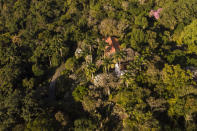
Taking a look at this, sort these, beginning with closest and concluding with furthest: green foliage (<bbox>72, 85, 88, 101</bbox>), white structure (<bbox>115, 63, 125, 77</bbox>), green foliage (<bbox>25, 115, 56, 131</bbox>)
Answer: green foliage (<bbox>25, 115, 56, 131</bbox>), green foliage (<bbox>72, 85, 88, 101</bbox>), white structure (<bbox>115, 63, 125, 77</bbox>)

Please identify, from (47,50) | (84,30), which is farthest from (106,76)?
(84,30)

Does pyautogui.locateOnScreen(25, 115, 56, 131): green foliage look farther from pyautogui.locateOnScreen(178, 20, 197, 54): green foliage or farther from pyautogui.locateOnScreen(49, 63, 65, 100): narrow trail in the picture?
pyautogui.locateOnScreen(178, 20, 197, 54): green foliage

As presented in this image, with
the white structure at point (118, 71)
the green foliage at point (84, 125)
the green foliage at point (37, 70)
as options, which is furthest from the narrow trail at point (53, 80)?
the white structure at point (118, 71)

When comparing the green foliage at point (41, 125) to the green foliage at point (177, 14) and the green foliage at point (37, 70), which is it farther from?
the green foliage at point (177, 14)

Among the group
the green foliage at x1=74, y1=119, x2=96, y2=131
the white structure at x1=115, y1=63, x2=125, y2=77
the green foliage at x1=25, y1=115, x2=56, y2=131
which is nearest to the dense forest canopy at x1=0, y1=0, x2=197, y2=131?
the green foliage at x1=25, y1=115, x2=56, y2=131

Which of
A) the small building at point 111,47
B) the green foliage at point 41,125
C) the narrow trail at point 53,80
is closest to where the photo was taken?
the green foliage at point 41,125

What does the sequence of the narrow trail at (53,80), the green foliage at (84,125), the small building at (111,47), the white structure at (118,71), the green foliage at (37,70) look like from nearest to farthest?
the green foliage at (84,125) → the white structure at (118,71) → the narrow trail at (53,80) → the small building at (111,47) → the green foliage at (37,70)

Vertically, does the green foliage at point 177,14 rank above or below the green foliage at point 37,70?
above

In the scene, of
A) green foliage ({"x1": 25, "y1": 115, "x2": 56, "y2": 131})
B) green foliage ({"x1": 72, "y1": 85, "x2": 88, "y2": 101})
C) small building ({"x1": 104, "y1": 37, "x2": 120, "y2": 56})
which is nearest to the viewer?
green foliage ({"x1": 25, "y1": 115, "x2": 56, "y2": 131})
